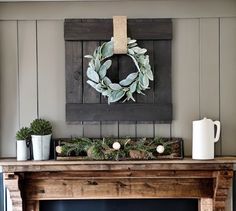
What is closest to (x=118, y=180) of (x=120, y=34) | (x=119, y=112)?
(x=119, y=112)

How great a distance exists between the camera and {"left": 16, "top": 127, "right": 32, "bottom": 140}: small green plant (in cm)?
268

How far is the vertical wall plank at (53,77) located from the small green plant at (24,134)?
0.47 ft

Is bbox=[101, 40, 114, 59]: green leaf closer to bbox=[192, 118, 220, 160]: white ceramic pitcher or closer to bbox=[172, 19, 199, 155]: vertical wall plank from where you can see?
bbox=[172, 19, 199, 155]: vertical wall plank

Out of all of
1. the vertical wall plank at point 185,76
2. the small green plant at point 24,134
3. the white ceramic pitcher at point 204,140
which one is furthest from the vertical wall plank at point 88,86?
the white ceramic pitcher at point 204,140

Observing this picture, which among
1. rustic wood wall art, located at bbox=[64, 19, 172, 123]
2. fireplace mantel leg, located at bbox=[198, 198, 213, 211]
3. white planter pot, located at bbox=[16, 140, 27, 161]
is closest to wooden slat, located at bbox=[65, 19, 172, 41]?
rustic wood wall art, located at bbox=[64, 19, 172, 123]

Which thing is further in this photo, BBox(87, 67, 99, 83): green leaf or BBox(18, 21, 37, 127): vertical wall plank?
BBox(18, 21, 37, 127): vertical wall plank

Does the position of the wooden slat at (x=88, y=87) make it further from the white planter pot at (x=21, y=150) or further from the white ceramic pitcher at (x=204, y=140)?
the white ceramic pitcher at (x=204, y=140)

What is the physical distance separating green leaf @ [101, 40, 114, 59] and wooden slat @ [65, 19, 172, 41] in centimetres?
6

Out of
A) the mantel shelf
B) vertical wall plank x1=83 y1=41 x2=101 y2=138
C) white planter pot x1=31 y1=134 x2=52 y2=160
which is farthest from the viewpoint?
vertical wall plank x1=83 y1=41 x2=101 y2=138

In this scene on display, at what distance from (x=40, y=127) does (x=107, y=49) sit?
0.64 m

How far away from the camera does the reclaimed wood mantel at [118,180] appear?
2.54 metres

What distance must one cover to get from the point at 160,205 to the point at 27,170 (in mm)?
894

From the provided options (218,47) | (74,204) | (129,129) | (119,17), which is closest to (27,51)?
(119,17)

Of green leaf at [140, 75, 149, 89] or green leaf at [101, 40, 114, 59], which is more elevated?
green leaf at [101, 40, 114, 59]
